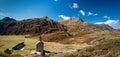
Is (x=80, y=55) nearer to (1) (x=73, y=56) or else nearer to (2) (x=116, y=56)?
(1) (x=73, y=56)

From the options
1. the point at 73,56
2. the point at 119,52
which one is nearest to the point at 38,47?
the point at 73,56

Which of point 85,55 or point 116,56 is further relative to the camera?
point 85,55

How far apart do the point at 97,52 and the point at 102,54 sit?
39.3 inches

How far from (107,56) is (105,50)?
12.7 feet

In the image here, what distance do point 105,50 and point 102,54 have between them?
1877 millimetres

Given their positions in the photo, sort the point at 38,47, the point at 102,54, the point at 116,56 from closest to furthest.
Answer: the point at 116,56 → the point at 102,54 → the point at 38,47

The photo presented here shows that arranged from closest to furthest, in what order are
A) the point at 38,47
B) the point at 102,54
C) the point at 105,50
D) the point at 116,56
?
the point at 116,56, the point at 102,54, the point at 105,50, the point at 38,47

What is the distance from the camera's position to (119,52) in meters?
24.0

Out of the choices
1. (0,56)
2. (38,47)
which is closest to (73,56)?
(0,56)

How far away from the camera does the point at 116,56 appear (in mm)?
23641

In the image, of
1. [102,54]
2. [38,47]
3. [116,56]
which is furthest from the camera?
[38,47]

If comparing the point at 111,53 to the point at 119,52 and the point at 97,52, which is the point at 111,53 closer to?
the point at 119,52

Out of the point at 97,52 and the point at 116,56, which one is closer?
the point at 116,56

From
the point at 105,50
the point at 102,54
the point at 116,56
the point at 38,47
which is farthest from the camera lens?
the point at 38,47
